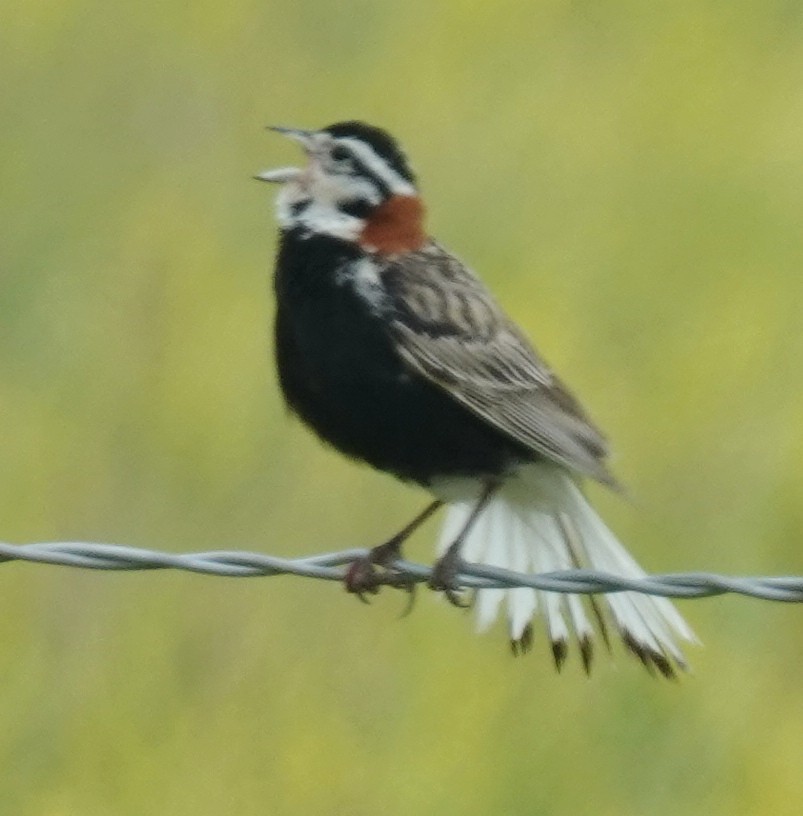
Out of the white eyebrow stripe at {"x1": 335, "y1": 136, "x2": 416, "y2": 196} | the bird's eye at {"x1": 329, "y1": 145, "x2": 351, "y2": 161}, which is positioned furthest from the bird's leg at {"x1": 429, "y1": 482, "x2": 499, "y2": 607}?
the bird's eye at {"x1": 329, "y1": 145, "x2": 351, "y2": 161}

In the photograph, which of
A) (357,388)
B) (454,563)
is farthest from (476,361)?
(454,563)

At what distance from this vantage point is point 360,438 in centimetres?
554

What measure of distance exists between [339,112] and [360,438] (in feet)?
12.8

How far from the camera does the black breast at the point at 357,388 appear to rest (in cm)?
549

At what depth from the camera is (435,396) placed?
5625mm

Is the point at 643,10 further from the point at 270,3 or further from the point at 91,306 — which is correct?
the point at 91,306

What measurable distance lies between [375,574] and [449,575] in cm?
31

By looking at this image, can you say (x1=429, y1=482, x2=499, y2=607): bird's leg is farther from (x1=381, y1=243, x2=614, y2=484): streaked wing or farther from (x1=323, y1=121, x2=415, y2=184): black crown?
(x1=323, y1=121, x2=415, y2=184): black crown

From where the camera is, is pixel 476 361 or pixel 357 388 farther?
pixel 476 361

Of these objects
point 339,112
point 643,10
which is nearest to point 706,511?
point 339,112

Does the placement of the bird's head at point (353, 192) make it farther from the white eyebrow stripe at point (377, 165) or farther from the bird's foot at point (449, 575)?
the bird's foot at point (449, 575)

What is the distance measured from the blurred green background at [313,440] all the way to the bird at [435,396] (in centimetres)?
96

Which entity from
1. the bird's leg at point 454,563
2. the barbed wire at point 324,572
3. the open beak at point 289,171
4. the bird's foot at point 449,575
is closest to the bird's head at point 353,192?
the open beak at point 289,171

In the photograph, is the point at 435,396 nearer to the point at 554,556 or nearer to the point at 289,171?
the point at 554,556
